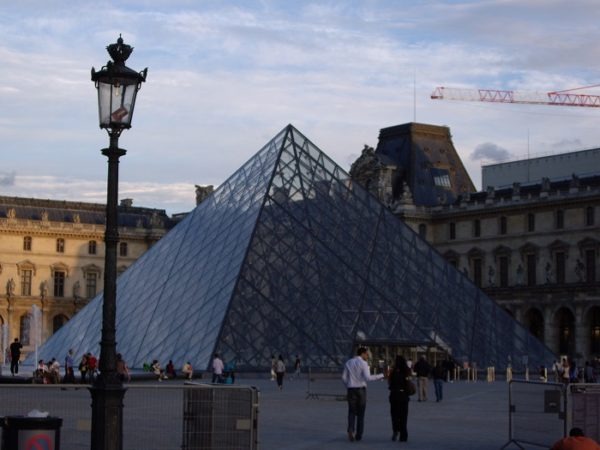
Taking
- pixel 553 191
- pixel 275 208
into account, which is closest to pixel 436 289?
pixel 275 208

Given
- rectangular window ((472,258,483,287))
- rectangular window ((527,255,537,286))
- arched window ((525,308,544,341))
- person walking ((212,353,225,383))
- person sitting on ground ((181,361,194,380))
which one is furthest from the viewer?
rectangular window ((472,258,483,287))

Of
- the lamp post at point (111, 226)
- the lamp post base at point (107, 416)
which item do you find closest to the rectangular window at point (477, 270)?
the lamp post at point (111, 226)

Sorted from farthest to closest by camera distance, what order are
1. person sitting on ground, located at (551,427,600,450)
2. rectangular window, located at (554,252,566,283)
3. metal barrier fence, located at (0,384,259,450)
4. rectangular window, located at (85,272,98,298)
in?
rectangular window, located at (85,272,98,298), rectangular window, located at (554,252,566,283), metal barrier fence, located at (0,384,259,450), person sitting on ground, located at (551,427,600,450)

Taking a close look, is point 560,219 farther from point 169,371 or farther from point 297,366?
point 169,371

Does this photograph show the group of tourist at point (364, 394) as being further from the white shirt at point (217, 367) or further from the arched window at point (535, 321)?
the arched window at point (535, 321)

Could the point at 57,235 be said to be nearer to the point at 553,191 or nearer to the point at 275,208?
the point at 553,191

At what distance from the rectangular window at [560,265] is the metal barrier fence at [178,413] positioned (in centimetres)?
6151

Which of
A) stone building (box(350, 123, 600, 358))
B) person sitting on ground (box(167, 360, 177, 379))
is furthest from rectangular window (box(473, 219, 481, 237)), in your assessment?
person sitting on ground (box(167, 360, 177, 379))

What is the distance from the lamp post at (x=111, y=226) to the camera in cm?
1082

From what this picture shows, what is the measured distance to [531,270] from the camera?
73875mm

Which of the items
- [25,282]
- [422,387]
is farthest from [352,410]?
[25,282]

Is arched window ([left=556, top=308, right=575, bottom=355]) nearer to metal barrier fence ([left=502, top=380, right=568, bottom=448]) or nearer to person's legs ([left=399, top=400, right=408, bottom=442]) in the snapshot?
person's legs ([left=399, top=400, right=408, bottom=442])

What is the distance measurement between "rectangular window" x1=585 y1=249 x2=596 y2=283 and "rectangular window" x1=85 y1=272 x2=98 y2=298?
35.9 m

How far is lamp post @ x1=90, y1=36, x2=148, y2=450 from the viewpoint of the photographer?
10820 mm
